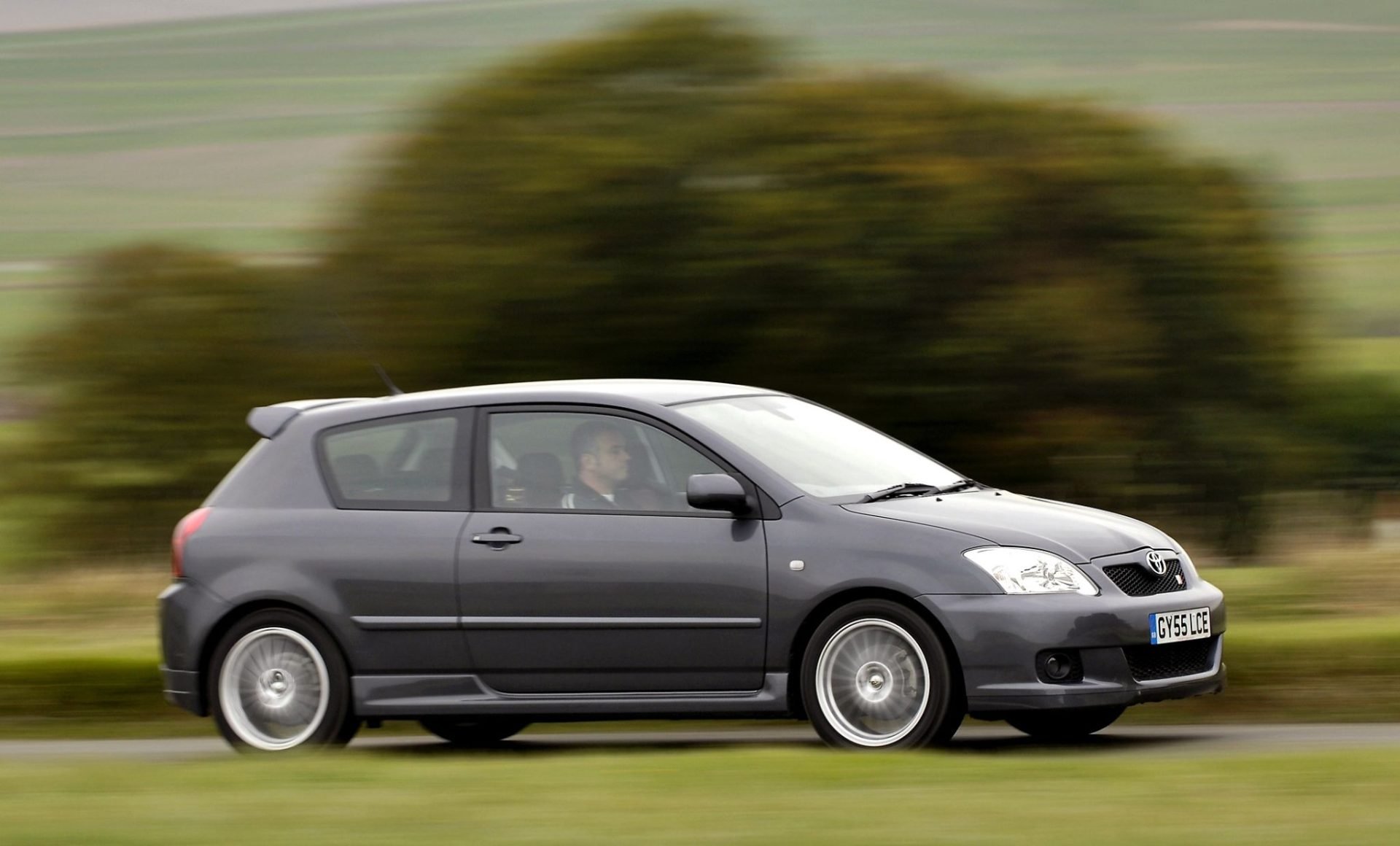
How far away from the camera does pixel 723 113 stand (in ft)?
49.2

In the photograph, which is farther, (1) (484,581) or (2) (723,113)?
(2) (723,113)

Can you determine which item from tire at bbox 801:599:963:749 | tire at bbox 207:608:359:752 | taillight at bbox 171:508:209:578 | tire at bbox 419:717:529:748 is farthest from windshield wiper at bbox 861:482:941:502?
taillight at bbox 171:508:209:578

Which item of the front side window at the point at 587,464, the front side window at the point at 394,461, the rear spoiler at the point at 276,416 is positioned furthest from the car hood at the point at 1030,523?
the rear spoiler at the point at 276,416

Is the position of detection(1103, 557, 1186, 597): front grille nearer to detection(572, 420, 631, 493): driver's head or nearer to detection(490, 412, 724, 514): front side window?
detection(490, 412, 724, 514): front side window

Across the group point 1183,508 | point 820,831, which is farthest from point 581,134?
point 820,831

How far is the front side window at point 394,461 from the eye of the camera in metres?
9.02

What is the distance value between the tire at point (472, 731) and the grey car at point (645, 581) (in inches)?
19.1

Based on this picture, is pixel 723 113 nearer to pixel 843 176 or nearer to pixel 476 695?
pixel 843 176

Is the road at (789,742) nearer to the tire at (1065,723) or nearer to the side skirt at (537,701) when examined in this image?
the tire at (1065,723)

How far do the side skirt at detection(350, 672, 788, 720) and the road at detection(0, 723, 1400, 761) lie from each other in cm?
59

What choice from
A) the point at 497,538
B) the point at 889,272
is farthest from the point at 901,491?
the point at 889,272

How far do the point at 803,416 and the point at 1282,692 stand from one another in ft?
8.53

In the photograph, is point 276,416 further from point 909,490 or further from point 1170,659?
point 1170,659

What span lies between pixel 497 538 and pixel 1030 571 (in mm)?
2206
